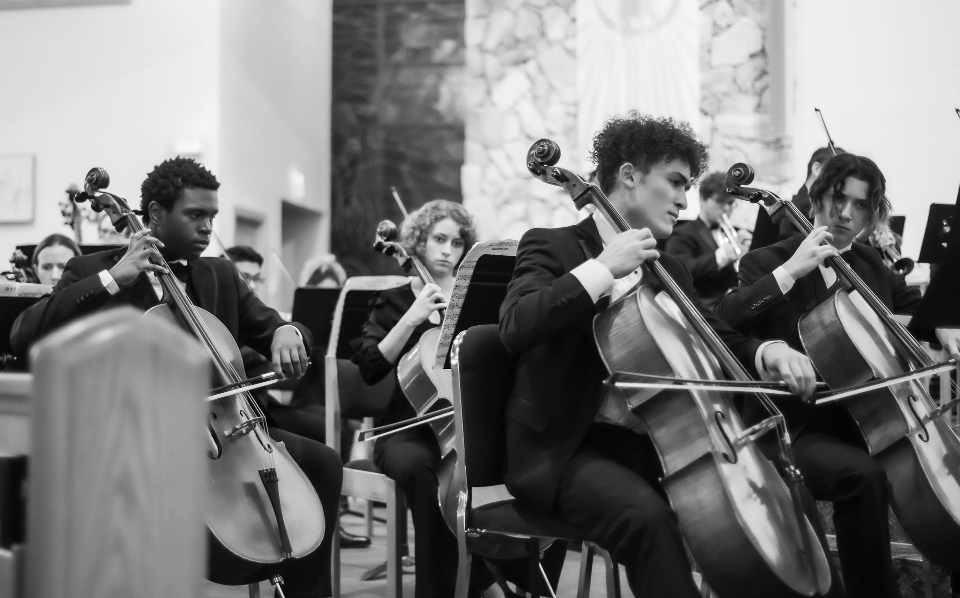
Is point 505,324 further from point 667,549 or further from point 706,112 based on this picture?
point 706,112

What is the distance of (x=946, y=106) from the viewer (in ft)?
17.4

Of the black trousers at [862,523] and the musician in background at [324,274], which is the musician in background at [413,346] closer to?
the black trousers at [862,523]

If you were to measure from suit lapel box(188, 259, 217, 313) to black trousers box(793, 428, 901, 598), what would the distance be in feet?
4.52

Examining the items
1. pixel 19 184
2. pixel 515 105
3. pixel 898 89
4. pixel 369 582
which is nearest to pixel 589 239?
pixel 369 582

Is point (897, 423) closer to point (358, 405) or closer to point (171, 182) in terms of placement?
point (358, 405)

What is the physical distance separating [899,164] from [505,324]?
14.6 ft

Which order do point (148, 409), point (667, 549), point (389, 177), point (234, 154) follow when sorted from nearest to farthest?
point (148, 409) < point (667, 549) < point (234, 154) < point (389, 177)

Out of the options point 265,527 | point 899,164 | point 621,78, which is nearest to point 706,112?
point 621,78

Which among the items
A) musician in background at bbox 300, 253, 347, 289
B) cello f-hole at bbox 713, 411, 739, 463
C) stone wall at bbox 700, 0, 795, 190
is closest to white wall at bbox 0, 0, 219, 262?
musician in background at bbox 300, 253, 347, 289

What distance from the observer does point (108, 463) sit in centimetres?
47

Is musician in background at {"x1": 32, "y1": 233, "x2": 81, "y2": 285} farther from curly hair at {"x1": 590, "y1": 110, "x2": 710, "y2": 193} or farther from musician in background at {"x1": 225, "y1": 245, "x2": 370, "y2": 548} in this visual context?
curly hair at {"x1": 590, "y1": 110, "x2": 710, "y2": 193}

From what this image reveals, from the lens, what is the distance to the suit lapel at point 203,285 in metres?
2.25

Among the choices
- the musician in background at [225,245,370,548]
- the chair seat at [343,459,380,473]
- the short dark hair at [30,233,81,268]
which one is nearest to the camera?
the chair seat at [343,459,380,473]

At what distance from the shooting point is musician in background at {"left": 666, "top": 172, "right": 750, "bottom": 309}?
141 inches
